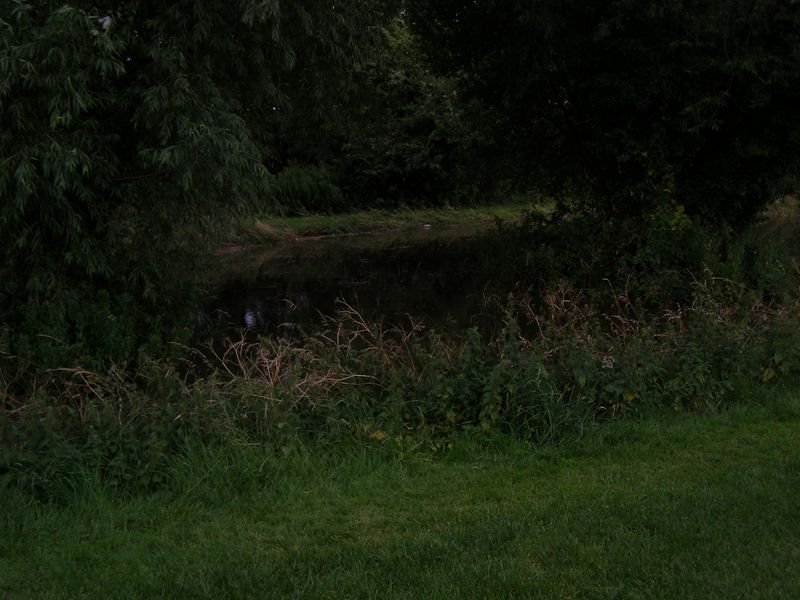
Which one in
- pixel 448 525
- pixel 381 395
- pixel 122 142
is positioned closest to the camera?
pixel 448 525

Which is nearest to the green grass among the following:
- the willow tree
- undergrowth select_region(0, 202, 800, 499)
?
undergrowth select_region(0, 202, 800, 499)

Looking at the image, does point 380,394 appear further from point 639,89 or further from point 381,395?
point 639,89

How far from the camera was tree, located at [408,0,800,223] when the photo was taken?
504 inches

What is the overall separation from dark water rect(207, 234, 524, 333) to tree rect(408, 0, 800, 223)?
2658 millimetres

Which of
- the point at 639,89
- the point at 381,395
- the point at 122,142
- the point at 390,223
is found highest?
the point at 639,89

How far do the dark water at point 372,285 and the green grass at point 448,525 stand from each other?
490cm

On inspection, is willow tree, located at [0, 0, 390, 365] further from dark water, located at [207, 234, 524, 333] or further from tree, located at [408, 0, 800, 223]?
tree, located at [408, 0, 800, 223]

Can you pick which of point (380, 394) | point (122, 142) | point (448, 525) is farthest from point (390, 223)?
point (448, 525)

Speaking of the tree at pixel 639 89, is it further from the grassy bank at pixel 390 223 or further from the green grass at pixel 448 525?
the grassy bank at pixel 390 223

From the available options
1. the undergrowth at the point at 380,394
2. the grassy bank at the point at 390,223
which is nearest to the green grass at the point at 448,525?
the undergrowth at the point at 380,394

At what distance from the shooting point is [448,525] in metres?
5.45

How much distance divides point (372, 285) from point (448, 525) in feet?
49.8

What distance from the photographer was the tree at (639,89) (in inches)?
504

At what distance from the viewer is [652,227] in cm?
1483
